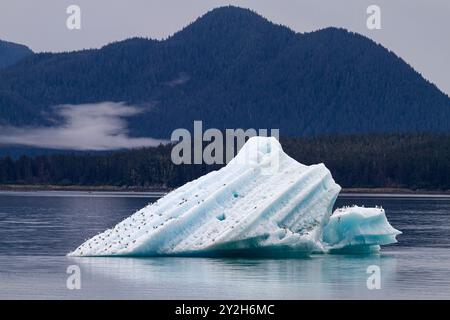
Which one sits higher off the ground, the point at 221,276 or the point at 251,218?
the point at 251,218

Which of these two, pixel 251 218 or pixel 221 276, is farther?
pixel 251 218

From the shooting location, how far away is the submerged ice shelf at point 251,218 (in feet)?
122

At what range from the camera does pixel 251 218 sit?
1449 inches

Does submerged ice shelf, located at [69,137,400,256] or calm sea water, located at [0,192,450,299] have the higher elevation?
Result: submerged ice shelf, located at [69,137,400,256]

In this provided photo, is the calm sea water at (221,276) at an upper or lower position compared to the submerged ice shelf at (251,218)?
lower

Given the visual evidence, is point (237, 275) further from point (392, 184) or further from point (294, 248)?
point (392, 184)

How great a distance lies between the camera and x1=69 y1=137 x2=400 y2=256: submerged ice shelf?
37094mm

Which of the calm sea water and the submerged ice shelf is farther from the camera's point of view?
the submerged ice shelf

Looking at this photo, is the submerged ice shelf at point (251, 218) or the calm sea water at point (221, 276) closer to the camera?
the calm sea water at point (221, 276)
